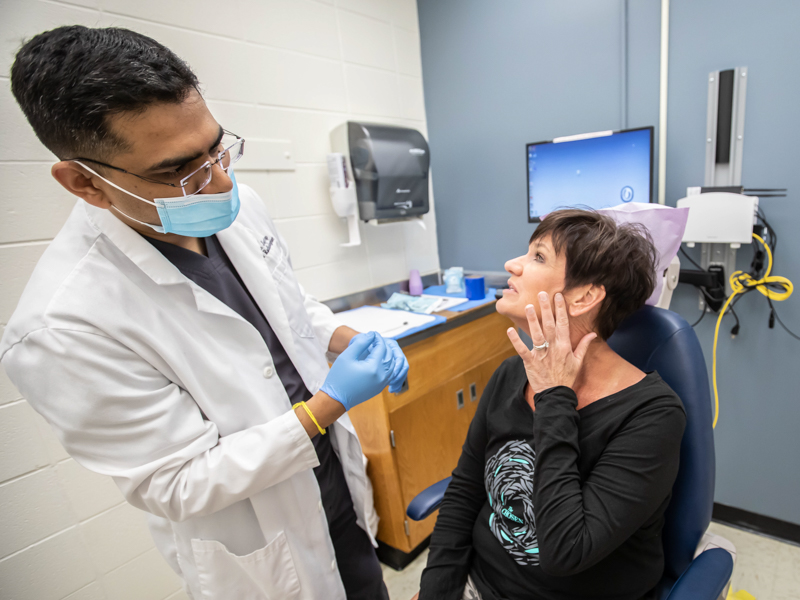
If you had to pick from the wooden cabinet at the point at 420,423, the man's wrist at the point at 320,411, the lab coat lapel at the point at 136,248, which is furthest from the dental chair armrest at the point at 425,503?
the lab coat lapel at the point at 136,248

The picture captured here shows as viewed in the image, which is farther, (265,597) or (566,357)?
A: (265,597)

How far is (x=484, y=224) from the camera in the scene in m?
2.53

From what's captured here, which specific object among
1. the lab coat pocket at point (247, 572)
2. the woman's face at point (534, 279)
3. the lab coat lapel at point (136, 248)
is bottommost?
the lab coat pocket at point (247, 572)

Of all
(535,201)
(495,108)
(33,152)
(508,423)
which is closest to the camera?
(508,423)

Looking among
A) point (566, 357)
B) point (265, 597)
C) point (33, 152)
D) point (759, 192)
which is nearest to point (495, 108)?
point (759, 192)

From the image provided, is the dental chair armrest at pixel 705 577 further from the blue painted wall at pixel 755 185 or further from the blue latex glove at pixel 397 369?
the blue painted wall at pixel 755 185

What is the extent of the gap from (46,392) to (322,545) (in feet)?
2.35

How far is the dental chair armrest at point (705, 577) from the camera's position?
2.72 feet

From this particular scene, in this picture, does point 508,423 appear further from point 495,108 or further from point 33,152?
point 495,108

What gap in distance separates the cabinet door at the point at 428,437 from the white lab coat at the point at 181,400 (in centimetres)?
70

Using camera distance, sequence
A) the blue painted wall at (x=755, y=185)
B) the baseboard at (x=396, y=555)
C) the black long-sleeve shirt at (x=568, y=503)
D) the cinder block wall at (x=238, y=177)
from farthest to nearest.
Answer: the baseboard at (x=396, y=555) < the blue painted wall at (x=755, y=185) < the cinder block wall at (x=238, y=177) < the black long-sleeve shirt at (x=568, y=503)

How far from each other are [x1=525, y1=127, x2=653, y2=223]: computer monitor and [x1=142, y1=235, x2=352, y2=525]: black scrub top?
46.0 inches

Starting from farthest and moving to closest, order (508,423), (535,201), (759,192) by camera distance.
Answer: (535,201) < (759,192) < (508,423)

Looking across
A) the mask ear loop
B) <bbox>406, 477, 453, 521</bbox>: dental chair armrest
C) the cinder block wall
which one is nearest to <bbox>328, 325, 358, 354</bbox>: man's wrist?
<bbox>406, 477, 453, 521</bbox>: dental chair armrest
